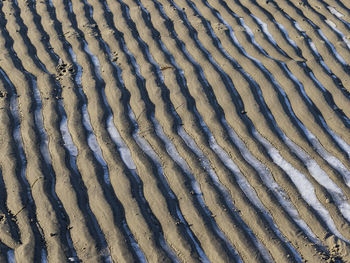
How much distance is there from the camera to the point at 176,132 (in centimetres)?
499

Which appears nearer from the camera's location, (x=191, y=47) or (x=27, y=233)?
(x=27, y=233)

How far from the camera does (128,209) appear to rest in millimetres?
4238

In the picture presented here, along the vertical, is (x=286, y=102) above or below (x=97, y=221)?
above

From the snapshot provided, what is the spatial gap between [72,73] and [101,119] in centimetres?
97

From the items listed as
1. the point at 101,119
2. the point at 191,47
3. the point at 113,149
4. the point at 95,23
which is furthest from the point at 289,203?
the point at 95,23

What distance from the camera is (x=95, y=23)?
670cm

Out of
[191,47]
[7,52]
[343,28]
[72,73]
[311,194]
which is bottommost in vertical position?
[7,52]

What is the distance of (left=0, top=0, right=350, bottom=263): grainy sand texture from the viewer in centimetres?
404

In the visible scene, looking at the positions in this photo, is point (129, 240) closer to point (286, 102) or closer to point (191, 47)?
point (286, 102)

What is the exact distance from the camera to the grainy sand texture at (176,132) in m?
4.04

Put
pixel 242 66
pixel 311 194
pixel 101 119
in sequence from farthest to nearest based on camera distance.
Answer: pixel 242 66 → pixel 101 119 → pixel 311 194

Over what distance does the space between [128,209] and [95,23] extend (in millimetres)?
3358

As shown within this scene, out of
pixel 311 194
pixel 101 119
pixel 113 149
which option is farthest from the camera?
pixel 101 119

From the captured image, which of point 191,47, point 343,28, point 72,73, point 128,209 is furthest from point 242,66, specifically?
point 128,209
